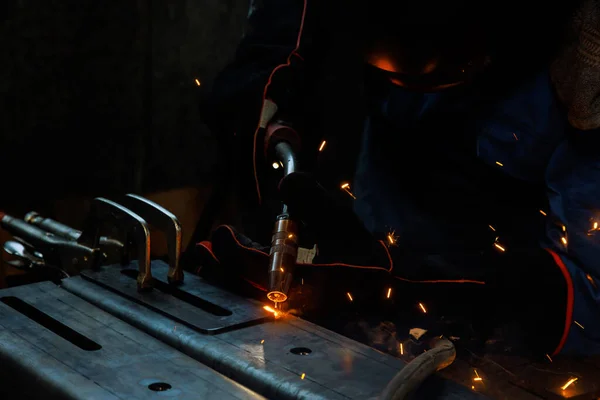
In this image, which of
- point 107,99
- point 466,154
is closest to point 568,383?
point 466,154

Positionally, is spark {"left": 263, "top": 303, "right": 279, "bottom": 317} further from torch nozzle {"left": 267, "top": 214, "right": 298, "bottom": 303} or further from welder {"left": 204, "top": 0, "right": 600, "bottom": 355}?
welder {"left": 204, "top": 0, "right": 600, "bottom": 355}

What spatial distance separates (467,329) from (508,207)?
434mm

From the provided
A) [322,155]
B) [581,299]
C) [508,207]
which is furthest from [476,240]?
[322,155]

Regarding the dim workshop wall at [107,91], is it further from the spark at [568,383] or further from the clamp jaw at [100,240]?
the spark at [568,383]

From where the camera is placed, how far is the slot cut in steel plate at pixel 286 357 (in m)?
0.93

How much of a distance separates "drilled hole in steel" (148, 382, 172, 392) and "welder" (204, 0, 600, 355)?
459 millimetres

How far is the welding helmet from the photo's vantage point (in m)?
1.30

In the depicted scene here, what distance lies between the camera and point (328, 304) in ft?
4.44

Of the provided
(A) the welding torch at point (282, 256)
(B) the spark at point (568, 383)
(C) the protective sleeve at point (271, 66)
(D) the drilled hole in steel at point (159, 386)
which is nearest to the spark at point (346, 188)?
(C) the protective sleeve at point (271, 66)

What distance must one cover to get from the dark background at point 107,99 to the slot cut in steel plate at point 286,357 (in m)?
1.12

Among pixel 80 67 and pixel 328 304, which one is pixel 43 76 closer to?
pixel 80 67

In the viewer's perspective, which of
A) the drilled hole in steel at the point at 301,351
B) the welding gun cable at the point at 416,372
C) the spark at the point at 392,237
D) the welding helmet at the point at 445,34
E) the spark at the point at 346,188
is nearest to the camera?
the welding gun cable at the point at 416,372

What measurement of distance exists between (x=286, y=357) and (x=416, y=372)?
226mm

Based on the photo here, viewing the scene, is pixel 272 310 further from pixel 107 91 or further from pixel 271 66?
pixel 107 91
